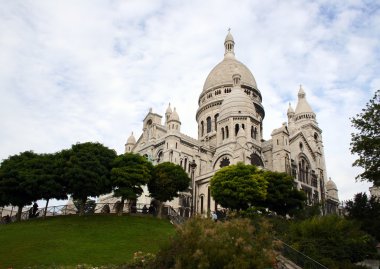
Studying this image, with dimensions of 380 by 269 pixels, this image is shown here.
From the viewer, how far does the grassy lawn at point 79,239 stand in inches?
909

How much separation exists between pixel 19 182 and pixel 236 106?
33.5 metres

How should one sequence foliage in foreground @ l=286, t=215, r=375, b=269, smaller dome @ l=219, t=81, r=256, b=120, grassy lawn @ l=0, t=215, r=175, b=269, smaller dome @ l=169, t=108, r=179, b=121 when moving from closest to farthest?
grassy lawn @ l=0, t=215, r=175, b=269 < foliage in foreground @ l=286, t=215, r=375, b=269 < smaller dome @ l=169, t=108, r=179, b=121 < smaller dome @ l=219, t=81, r=256, b=120

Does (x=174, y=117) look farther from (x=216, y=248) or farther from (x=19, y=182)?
(x=216, y=248)

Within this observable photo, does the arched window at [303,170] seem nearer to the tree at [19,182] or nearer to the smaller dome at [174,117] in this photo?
the smaller dome at [174,117]

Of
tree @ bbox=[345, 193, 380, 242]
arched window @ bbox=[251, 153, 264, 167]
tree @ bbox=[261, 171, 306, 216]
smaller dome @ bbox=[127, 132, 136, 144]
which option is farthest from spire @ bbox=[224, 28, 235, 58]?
tree @ bbox=[345, 193, 380, 242]

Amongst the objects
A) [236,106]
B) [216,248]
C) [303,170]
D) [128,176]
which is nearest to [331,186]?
[303,170]

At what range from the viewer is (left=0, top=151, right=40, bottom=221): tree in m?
37.9

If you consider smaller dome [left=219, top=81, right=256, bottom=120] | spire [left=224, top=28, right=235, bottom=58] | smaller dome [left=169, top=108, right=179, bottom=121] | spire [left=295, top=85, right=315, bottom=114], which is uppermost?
spire [left=224, top=28, right=235, bottom=58]

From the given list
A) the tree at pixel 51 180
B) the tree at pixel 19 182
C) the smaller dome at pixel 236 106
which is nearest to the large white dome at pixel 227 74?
the smaller dome at pixel 236 106

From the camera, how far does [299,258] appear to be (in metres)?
22.2

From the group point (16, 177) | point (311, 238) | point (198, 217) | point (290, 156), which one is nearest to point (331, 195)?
point (290, 156)

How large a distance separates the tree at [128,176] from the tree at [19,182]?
24.4 feet

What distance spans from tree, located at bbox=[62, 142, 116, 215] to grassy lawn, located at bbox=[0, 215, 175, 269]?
2.41 metres

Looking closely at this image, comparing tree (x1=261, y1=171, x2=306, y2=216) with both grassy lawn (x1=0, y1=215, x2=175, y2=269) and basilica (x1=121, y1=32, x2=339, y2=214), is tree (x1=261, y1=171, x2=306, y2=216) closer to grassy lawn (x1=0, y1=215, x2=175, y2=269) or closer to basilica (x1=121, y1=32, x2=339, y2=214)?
basilica (x1=121, y1=32, x2=339, y2=214)
